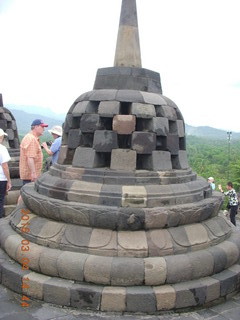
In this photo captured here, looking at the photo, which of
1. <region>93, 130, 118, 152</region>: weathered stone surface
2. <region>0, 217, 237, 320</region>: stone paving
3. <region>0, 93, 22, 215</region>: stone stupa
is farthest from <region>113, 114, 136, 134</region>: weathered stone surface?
<region>0, 93, 22, 215</region>: stone stupa

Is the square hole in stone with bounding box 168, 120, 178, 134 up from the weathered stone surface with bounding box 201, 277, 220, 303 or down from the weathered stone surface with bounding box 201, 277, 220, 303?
up

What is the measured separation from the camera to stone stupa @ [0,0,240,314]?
151 inches

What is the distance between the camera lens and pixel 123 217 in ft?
13.6

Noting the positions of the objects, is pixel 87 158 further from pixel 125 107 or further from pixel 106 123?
pixel 125 107

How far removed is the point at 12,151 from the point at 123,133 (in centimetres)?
441

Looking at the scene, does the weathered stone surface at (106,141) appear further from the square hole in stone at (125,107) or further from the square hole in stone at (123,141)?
the square hole in stone at (125,107)

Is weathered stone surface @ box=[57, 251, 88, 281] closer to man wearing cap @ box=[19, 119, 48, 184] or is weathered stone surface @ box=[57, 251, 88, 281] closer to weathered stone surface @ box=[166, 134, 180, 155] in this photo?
weathered stone surface @ box=[166, 134, 180, 155]

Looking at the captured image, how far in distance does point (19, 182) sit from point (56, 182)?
3196 millimetres

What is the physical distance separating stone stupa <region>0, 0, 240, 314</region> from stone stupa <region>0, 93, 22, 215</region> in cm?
209

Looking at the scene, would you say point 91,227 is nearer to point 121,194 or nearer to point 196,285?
point 121,194

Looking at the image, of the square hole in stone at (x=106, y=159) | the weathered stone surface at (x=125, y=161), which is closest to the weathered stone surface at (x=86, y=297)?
the weathered stone surface at (x=125, y=161)

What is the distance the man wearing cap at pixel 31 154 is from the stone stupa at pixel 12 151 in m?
1.33

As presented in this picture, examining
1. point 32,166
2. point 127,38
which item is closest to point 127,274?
point 32,166

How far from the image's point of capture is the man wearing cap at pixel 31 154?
5785 mm
